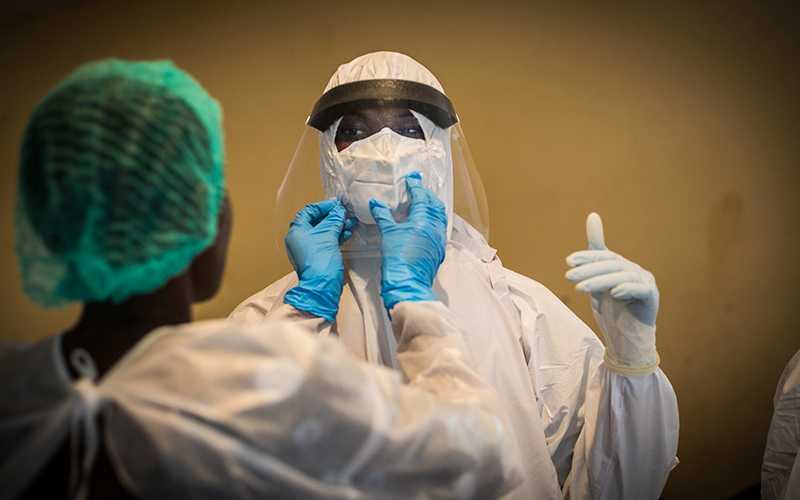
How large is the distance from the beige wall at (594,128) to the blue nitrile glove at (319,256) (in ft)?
2.21

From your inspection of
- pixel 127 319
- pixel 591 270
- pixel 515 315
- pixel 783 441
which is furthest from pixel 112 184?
pixel 783 441

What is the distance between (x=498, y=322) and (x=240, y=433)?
807 mm

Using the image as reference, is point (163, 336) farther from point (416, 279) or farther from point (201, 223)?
point (416, 279)

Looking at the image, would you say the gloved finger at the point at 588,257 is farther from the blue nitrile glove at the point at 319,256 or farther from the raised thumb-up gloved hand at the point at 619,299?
the blue nitrile glove at the point at 319,256

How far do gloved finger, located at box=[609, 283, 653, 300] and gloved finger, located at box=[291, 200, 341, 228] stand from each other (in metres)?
0.66

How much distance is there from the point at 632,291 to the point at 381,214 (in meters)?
0.54

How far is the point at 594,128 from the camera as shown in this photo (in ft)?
6.18

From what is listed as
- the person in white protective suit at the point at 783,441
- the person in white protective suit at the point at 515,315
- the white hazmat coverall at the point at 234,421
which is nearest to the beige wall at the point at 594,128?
the person in white protective suit at the point at 783,441

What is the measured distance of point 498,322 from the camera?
1.31 meters

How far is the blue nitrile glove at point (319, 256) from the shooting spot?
1237 millimetres

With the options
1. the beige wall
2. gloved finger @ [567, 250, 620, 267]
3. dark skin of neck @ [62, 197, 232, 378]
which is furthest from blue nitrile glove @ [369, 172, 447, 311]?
the beige wall

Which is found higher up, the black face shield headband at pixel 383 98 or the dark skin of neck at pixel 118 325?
the black face shield headband at pixel 383 98

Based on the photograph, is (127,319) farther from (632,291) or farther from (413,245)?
(632,291)

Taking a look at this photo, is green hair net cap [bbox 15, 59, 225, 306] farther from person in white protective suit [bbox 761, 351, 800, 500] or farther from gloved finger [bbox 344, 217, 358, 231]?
person in white protective suit [bbox 761, 351, 800, 500]
